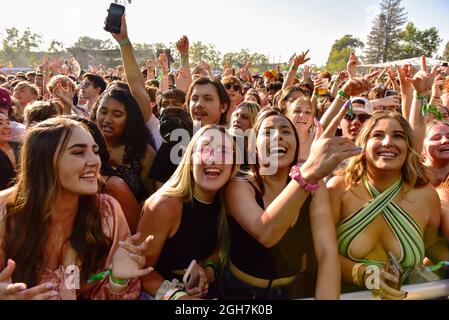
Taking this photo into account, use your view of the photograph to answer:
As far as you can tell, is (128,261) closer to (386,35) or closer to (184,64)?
(184,64)

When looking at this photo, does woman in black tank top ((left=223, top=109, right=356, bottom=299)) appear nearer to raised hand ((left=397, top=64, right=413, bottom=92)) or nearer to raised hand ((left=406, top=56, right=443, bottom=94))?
raised hand ((left=406, top=56, right=443, bottom=94))

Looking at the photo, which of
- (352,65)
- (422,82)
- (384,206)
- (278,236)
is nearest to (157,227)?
(278,236)

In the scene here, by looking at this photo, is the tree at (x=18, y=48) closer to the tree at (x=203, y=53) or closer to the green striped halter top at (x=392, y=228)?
the tree at (x=203, y=53)

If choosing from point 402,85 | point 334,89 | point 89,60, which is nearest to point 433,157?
point 402,85

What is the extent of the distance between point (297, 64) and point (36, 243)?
15.5 ft

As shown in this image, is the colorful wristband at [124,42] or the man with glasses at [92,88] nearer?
the colorful wristband at [124,42]

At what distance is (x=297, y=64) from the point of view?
561 centimetres

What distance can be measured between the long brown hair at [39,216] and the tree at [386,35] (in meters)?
56.7

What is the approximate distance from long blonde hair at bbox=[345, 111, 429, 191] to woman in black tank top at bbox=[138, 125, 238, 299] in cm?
71

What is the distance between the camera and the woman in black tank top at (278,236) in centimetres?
178

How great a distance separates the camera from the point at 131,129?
2.74 meters

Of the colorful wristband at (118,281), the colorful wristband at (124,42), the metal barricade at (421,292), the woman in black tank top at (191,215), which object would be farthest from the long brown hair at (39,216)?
the colorful wristband at (124,42)

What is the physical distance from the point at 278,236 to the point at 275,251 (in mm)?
153
